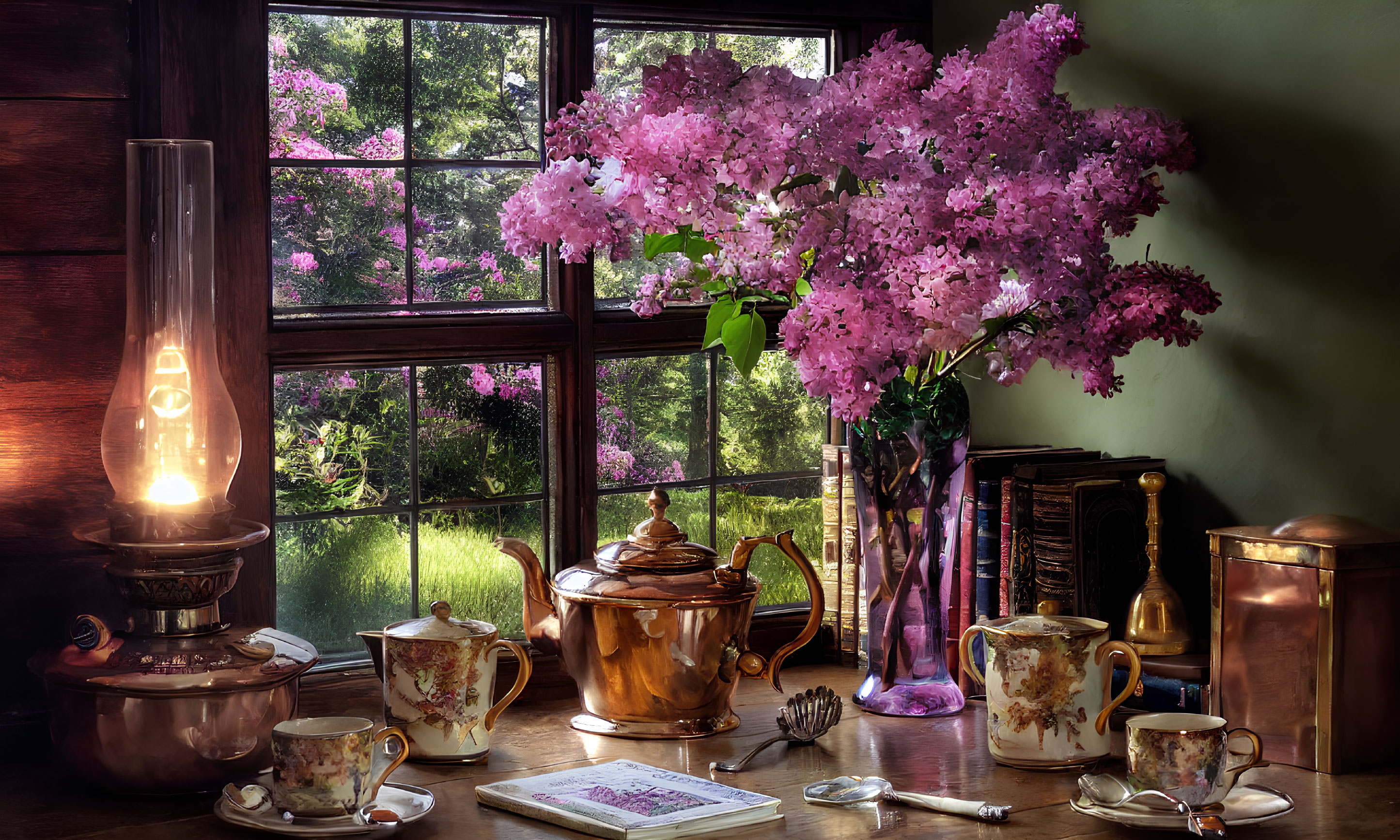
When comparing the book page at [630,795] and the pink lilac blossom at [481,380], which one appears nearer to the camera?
the book page at [630,795]

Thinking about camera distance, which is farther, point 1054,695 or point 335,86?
point 335,86

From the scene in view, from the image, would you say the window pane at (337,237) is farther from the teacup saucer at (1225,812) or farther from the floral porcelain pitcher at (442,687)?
the teacup saucer at (1225,812)

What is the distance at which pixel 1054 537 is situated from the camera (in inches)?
69.3

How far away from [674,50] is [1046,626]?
99cm

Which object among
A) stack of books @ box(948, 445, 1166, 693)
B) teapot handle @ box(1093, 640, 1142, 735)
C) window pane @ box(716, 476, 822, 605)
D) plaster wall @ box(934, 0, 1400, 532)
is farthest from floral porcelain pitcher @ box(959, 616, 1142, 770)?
window pane @ box(716, 476, 822, 605)

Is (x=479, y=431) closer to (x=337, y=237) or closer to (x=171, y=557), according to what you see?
(x=337, y=237)

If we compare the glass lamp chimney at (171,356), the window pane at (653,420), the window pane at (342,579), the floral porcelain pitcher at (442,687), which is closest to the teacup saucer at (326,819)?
the floral porcelain pitcher at (442,687)

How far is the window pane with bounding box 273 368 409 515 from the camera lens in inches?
71.8

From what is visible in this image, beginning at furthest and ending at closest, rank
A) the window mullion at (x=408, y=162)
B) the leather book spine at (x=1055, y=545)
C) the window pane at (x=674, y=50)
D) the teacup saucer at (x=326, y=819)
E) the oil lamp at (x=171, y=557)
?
1. the window pane at (x=674, y=50)
2. the window mullion at (x=408, y=162)
3. the leather book spine at (x=1055, y=545)
4. the oil lamp at (x=171, y=557)
5. the teacup saucer at (x=326, y=819)

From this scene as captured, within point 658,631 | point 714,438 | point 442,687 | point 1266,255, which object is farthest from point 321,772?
point 1266,255

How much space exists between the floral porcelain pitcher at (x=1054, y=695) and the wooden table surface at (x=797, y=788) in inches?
1.1

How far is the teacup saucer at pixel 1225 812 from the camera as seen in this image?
1.35m

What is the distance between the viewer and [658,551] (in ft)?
5.58

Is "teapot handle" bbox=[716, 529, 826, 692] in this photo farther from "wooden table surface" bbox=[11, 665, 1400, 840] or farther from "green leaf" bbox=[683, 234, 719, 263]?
"green leaf" bbox=[683, 234, 719, 263]
